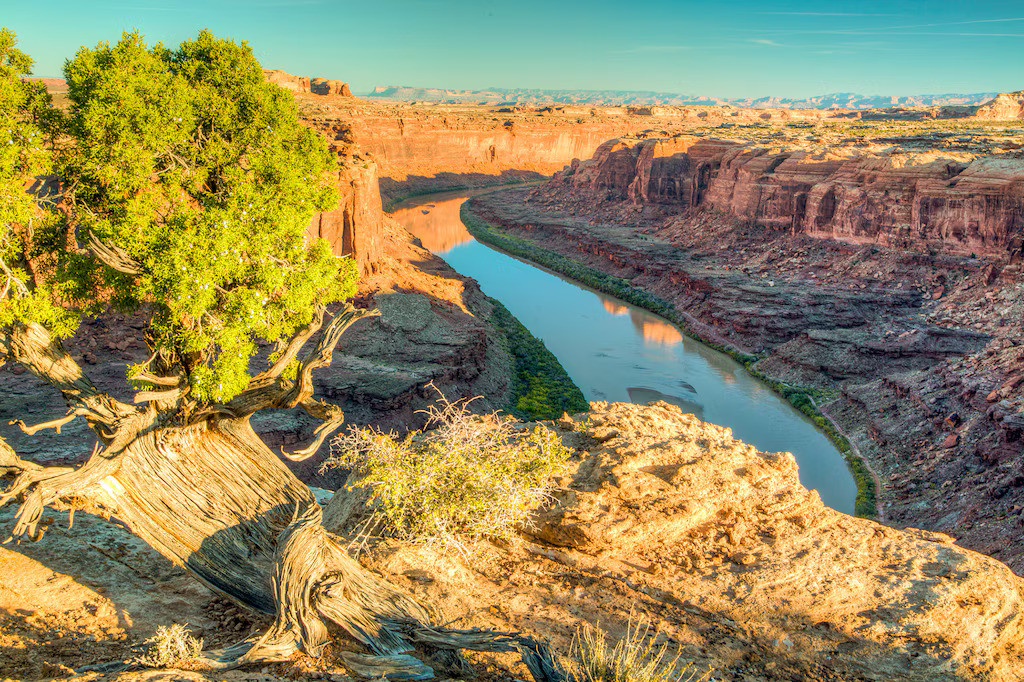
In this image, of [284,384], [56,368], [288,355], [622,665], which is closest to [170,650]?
[284,384]

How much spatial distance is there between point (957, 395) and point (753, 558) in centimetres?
2035

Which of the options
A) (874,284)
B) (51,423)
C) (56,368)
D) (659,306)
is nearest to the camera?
(51,423)

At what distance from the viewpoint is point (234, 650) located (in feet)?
27.0

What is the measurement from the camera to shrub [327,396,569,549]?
33.3ft

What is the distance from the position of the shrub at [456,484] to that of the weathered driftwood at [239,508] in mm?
1016

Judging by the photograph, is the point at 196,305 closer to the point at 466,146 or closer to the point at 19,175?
the point at 19,175

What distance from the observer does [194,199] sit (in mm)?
10242

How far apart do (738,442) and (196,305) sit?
928 cm

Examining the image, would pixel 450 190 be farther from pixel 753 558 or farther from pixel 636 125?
pixel 753 558

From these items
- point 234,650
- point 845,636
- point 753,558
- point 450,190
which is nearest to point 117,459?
point 234,650

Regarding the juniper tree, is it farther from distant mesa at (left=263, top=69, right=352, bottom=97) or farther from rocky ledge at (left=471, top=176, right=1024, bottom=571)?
distant mesa at (left=263, top=69, right=352, bottom=97)

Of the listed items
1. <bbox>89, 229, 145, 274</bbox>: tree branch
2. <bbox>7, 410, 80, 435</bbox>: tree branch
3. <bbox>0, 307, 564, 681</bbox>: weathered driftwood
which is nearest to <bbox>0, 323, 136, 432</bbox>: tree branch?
<bbox>0, 307, 564, 681</bbox>: weathered driftwood

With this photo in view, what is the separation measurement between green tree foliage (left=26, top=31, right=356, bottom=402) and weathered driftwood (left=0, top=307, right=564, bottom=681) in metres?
0.72

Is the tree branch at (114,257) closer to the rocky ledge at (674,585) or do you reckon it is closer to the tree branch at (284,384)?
the tree branch at (284,384)
